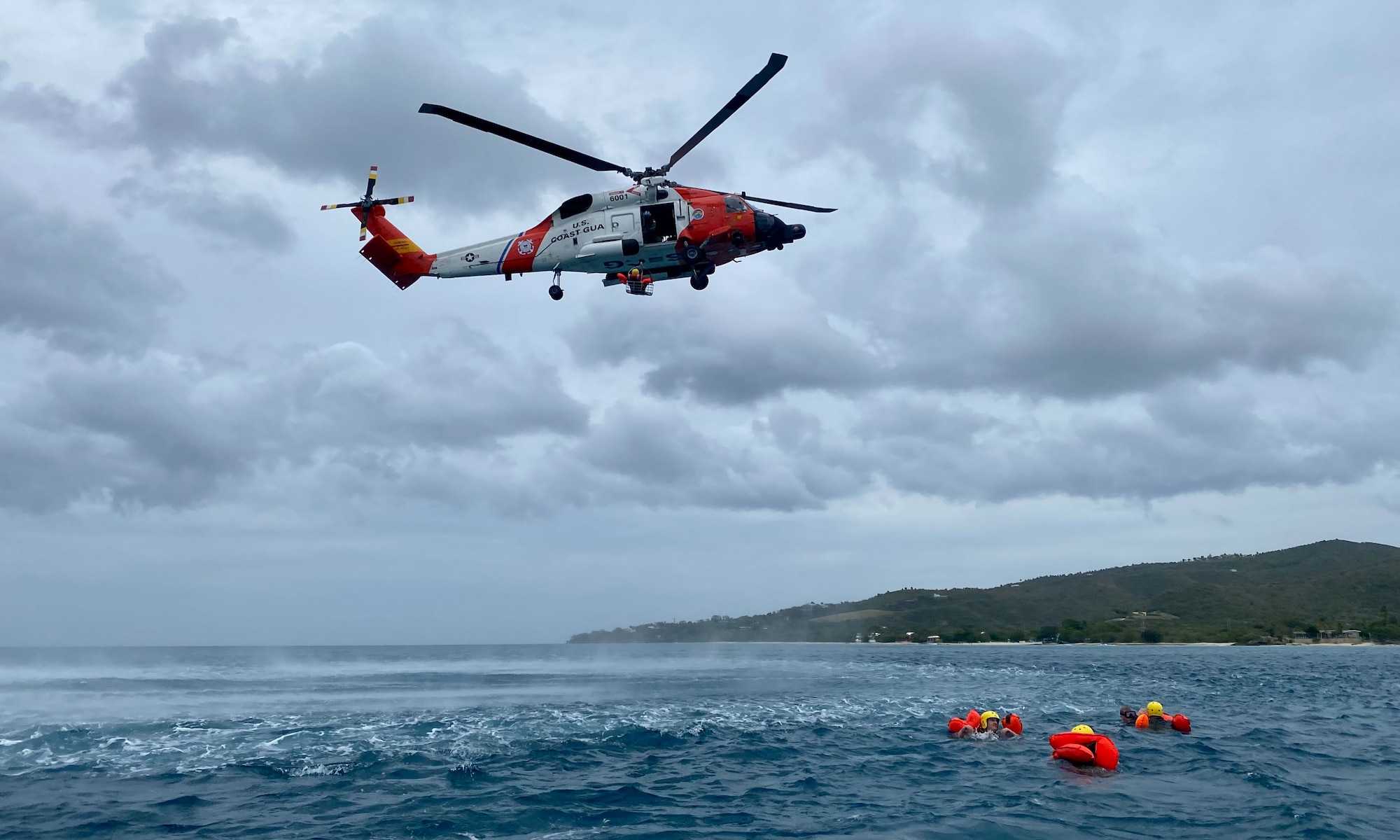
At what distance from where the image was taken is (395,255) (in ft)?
131

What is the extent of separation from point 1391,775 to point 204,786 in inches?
1593

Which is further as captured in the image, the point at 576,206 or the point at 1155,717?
the point at 1155,717

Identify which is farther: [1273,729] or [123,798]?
[1273,729]

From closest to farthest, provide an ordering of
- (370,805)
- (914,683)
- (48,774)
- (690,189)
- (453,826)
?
(453,826) → (370,805) → (48,774) → (690,189) → (914,683)

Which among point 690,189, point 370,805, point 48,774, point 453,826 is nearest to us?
point 453,826

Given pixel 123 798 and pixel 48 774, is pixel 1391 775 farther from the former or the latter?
pixel 48 774

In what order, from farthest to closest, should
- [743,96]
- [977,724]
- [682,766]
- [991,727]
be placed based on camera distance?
[977,724], [991,727], [682,766], [743,96]

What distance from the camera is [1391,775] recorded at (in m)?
31.9

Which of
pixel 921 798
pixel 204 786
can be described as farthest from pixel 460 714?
→ pixel 921 798

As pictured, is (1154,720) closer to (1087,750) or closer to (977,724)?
(977,724)

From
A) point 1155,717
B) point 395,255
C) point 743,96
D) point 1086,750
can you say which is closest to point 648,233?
point 743,96

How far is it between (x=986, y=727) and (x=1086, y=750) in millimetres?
7044

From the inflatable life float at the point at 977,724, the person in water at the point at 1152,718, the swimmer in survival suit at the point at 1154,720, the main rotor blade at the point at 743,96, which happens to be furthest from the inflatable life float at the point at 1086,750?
the main rotor blade at the point at 743,96

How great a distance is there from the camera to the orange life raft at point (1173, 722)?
41.0 m
